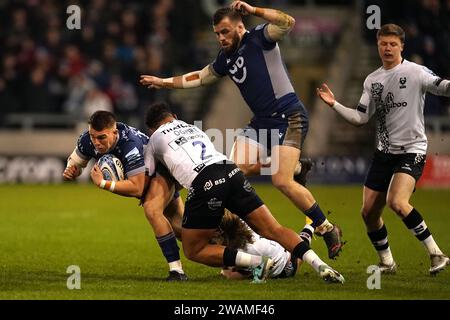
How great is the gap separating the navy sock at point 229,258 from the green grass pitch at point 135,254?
8.1 inches

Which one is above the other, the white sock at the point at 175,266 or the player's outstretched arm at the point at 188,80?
the player's outstretched arm at the point at 188,80

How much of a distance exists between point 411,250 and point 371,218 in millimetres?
2139

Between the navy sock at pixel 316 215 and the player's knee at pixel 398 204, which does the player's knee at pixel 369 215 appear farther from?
the navy sock at pixel 316 215

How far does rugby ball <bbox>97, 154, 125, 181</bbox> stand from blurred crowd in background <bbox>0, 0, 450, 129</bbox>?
13.3 metres

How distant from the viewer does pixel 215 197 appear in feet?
31.1

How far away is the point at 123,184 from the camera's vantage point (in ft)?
32.5

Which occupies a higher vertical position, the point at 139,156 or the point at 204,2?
the point at 204,2

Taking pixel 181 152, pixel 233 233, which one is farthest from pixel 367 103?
pixel 181 152

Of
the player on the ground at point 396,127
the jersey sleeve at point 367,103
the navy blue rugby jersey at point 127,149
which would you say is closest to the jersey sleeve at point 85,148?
the navy blue rugby jersey at point 127,149

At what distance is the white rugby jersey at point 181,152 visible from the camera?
9.64 meters

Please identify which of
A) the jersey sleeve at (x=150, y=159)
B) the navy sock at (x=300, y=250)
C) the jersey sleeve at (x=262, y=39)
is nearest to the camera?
the navy sock at (x=300, y=250)

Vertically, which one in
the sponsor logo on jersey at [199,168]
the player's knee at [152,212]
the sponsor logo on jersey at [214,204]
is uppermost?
the sponsor logo on jersey at [199,168]

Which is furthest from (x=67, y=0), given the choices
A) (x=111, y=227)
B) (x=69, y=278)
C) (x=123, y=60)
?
(x=69, y=278)

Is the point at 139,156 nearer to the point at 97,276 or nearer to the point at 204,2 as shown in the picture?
the point at 97,276
